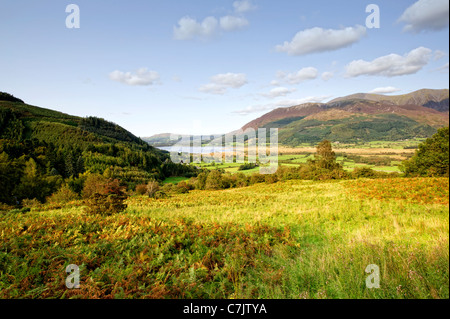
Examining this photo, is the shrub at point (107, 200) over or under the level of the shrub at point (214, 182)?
over

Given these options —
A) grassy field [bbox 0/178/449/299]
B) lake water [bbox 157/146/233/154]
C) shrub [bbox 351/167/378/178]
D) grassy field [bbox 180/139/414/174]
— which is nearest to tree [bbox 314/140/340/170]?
grassy field [bbox 180/139/414/174]

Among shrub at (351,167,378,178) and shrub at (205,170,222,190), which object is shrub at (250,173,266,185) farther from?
shrub at (351,167,378,178)

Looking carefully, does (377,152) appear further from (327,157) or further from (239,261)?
(327,157)

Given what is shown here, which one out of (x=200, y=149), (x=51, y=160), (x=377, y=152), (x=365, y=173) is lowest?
(x=365, y=173)

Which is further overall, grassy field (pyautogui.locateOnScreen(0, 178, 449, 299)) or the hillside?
the hillside

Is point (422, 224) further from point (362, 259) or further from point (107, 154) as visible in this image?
point (107, 154)

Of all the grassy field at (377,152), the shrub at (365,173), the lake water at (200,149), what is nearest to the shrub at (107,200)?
the grassy field at (377,152)
